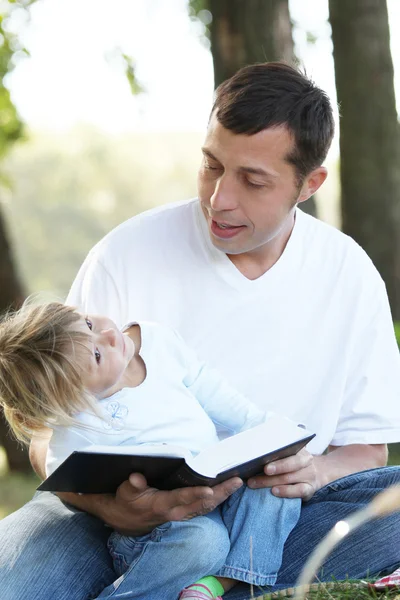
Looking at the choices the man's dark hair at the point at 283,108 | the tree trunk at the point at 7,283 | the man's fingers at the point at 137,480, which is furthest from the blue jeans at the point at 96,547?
the tree trunk at the point at 7,283

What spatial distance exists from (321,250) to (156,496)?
1.31 m

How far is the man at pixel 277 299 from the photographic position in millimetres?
3236

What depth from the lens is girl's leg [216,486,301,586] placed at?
300 cm

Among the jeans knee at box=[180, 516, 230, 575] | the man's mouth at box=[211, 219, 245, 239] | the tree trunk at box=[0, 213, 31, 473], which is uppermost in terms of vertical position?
the man's mouth at box=[211, 219, 245, 239]

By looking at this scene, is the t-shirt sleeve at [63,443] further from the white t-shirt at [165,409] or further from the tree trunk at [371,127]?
the tree trunk at [371,127]

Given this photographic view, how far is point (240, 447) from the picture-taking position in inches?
112

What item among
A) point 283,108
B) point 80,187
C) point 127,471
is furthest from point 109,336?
point 80,187

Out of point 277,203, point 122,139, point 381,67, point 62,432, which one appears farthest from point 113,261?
point 122,139

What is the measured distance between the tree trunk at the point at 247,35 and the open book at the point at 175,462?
374 centimetres

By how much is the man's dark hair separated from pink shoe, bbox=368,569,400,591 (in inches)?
55.7

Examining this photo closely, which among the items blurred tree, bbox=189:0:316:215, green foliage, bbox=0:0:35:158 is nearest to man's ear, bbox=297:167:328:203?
blurred tree, bbox=189:0:316:215

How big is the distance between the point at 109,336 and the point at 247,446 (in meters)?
0.56

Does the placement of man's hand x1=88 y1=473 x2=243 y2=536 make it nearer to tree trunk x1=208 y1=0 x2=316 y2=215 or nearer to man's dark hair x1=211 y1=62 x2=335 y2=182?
man's dark hair x1=211 y1=62 x2=335 y2=182

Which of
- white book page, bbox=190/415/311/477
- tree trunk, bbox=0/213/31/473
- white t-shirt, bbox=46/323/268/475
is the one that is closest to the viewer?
white book page, bbox=190/415/311/477
